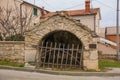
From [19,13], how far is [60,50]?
1753 cm

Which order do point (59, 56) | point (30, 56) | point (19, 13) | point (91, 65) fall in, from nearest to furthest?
point (91, 65) < point (30, 56) < point (59, 56) < point (19, 13)

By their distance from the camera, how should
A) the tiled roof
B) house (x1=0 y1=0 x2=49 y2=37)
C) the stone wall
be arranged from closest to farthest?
the stone wall → house (x1=0 y1=0 x2=49 y2=37) → the tiled roof

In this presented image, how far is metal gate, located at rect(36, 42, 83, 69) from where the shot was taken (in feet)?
56.6

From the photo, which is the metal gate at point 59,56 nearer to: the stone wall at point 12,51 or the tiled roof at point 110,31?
the stone wall at point 12,51

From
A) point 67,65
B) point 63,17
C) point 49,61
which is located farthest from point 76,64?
point 63,17

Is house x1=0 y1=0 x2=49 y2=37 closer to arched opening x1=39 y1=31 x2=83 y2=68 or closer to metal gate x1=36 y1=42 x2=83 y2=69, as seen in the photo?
arched opening x1=39 y1=31 x2=83 y2=68

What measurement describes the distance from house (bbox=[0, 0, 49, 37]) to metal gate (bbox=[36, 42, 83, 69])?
33.8 feet

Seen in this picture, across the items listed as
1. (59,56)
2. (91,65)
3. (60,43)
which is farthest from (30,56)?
(91,65)

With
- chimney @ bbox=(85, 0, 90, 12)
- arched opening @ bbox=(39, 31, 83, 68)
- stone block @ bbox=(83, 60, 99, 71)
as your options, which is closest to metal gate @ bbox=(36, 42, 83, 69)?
arched opening @ bbox=(39, 31, 83, 68)

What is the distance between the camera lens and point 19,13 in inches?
1325

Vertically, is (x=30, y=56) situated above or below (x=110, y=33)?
below

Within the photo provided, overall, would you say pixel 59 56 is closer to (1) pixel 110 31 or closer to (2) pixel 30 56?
(2) pixel 30 56

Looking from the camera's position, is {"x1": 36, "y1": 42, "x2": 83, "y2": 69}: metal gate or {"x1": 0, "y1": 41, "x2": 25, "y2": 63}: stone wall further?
{"x1": 0, "y1": 41, "x2": 25, "y2": 63}: stone wall

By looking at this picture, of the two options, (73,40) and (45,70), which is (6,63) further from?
(73,40)
